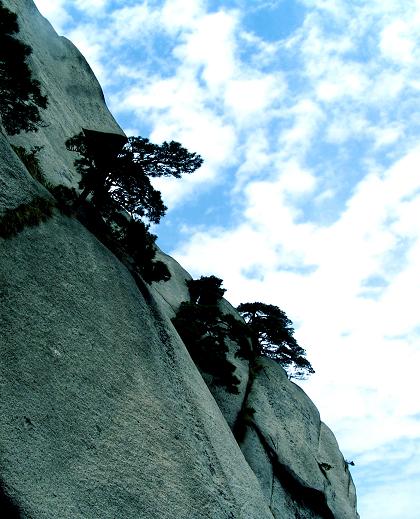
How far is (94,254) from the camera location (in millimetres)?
21672

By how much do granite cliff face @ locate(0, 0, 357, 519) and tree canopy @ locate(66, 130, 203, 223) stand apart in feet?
12.3

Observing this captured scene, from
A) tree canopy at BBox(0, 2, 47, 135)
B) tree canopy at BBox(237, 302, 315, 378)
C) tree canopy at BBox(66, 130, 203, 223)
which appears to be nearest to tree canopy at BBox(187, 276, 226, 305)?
tree canopy at BBox(237, 302, 315, 378)

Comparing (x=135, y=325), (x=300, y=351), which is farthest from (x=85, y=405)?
(x=300, y=351)

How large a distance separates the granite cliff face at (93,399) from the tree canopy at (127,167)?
148 inches

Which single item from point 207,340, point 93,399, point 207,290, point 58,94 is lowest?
point 93,399

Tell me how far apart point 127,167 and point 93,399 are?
11.7 metres

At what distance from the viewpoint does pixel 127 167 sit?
24984mm

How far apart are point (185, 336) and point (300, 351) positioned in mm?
14938

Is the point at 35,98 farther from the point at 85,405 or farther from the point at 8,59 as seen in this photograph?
the point at 85,405

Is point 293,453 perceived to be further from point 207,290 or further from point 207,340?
point 207,290

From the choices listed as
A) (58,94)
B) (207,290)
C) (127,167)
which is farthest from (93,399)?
(58,94)

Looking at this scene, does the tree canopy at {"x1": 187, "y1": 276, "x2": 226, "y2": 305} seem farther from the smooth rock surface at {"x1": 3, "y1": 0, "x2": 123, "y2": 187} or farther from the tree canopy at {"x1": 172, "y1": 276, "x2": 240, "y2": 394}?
the smooth rock surface at {"x1": 3, "y1": 0, "x2": 123, "y2": 187}

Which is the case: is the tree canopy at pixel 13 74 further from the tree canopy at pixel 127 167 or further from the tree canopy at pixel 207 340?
the tree canopy at pixel 207 340

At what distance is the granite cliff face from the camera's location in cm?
1466
